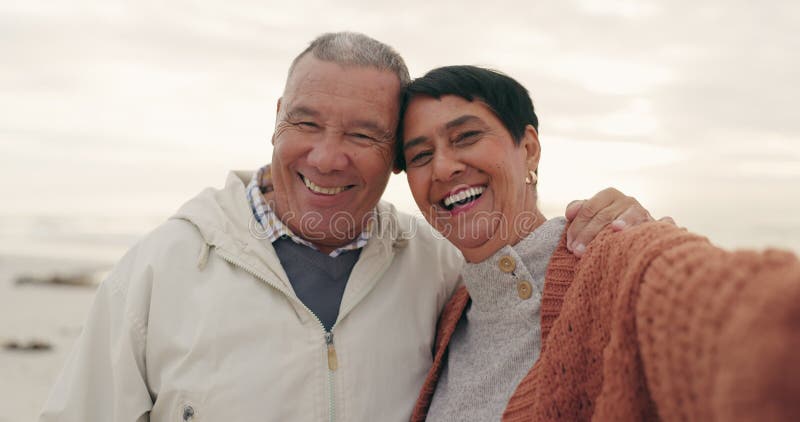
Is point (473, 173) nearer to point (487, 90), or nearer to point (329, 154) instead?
point (487, 90)

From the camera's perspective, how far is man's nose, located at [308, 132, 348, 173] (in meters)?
2.71

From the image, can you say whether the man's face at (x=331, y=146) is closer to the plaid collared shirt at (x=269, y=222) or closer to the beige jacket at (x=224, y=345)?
the plaid collared shirt at (x=269, y=222)

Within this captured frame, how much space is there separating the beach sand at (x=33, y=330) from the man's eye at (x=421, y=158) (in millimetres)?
4409

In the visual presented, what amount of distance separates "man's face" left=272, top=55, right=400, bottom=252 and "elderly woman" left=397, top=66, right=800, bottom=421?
0.43 ft

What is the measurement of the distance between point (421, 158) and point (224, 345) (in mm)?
1073

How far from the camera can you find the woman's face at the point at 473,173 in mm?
2475

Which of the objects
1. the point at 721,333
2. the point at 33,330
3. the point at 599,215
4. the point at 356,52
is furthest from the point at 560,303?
the point at 33,330

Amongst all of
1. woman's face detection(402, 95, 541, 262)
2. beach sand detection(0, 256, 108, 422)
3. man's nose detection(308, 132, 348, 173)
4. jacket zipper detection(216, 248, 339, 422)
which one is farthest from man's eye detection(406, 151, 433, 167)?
beach sand detection(0, 256, 108, 422)

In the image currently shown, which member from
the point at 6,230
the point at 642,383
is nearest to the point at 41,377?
the point at 642,383

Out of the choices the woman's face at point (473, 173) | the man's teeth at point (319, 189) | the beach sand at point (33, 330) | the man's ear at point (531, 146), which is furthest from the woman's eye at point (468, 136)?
the beach sand at point (33, 330)

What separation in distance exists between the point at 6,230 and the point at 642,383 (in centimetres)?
2761

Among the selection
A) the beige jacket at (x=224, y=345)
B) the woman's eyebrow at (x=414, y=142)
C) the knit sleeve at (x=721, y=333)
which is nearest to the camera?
the knit sleeve at (x=721, y=333)

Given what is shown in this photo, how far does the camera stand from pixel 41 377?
20.0ft

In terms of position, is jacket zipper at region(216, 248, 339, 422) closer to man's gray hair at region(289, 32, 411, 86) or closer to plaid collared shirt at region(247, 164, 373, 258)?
plaid collared shirt at region(247, 164, 373, 258)
